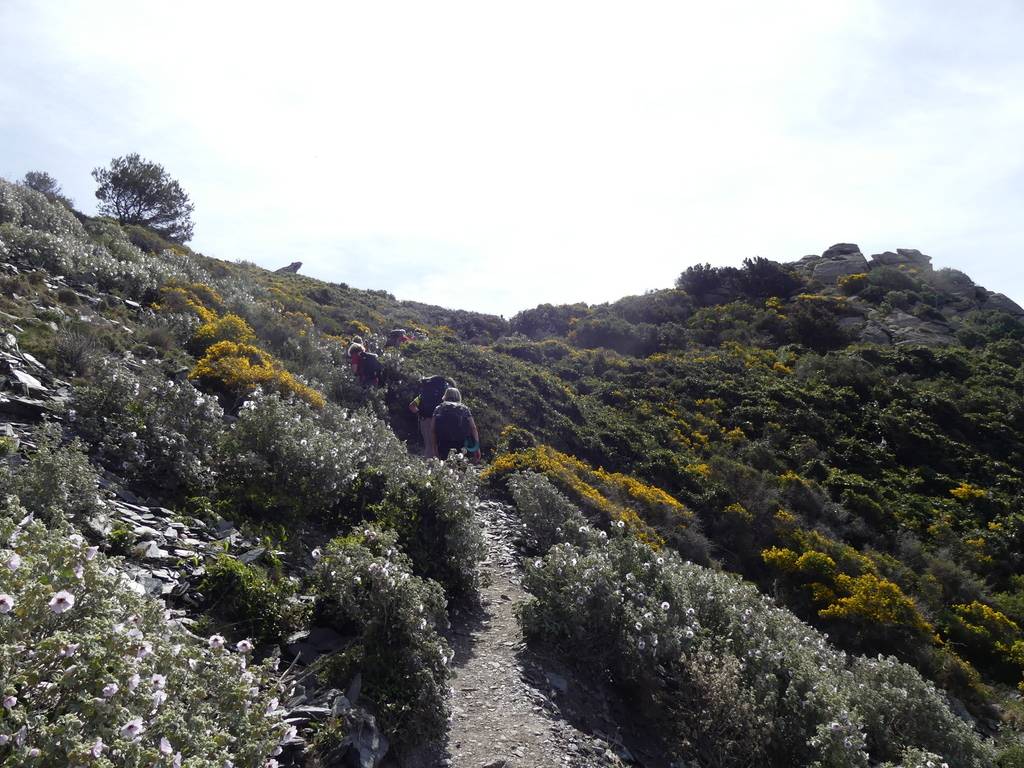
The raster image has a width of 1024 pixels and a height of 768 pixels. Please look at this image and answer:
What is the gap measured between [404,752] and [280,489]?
3.20 metres

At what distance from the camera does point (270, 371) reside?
34.4ft

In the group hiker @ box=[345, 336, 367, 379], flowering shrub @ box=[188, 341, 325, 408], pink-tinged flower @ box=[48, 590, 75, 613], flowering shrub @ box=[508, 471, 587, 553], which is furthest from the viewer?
hiker @ box=[345, 336, 367, 379]

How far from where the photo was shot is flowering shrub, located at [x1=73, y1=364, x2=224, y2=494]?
6.38m

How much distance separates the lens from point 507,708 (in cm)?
538

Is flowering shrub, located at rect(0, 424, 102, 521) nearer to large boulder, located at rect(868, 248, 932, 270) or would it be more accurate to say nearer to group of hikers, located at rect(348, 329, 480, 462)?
group of hikers, located at rect(348, 329, 480, 462)

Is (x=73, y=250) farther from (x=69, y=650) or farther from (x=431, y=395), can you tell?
(x=69, y=650)

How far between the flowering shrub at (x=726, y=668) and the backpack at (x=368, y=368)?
25.4 feet

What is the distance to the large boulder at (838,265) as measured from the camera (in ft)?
111

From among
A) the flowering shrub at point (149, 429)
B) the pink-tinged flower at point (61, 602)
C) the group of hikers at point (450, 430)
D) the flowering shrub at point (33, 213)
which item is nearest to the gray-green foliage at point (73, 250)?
the flowering shrub at point (33, 213)

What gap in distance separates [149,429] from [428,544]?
3.07 metres

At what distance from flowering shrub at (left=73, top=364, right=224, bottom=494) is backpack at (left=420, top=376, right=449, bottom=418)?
475cm

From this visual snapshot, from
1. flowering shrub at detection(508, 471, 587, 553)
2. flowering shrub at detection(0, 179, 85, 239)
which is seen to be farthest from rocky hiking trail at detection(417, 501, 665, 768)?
flowering shrub at detection(0, 179, 85, 239)

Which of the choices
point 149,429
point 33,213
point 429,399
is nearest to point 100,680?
point 149,429

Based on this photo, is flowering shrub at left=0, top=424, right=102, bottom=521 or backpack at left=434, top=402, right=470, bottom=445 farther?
backpack at left=434, top=402, right=470, bottom=445
